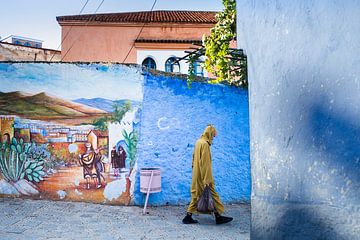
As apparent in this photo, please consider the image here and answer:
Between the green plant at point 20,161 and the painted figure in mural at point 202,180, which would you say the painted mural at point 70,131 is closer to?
the green plant at point 20,161

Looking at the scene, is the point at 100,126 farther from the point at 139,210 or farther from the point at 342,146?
the point at 342,146

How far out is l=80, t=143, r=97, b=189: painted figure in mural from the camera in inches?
276

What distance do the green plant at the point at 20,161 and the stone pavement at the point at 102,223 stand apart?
0.46 m

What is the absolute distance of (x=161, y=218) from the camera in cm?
635

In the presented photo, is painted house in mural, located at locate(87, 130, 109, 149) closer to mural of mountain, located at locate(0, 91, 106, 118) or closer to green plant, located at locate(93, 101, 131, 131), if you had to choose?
green plant, located at locate(93, 101, 131, 131)

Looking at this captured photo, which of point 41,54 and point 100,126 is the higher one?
point 41,54

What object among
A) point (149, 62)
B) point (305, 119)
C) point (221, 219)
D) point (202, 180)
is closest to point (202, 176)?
point (202, 180)

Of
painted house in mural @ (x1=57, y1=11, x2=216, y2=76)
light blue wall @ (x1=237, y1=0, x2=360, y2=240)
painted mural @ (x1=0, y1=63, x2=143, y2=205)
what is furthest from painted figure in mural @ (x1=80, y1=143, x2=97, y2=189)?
painted house in mural @ (x1=57, y1=11, x2=216, y2=76)

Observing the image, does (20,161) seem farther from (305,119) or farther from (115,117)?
(305,119)

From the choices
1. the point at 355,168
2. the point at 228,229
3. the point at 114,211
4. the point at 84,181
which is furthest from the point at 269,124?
the point at 84,181

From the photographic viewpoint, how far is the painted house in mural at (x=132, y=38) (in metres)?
18.5

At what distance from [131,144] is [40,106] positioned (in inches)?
71.9

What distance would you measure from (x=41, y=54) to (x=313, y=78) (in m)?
18.5

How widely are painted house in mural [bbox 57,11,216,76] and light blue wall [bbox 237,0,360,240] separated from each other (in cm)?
1668
